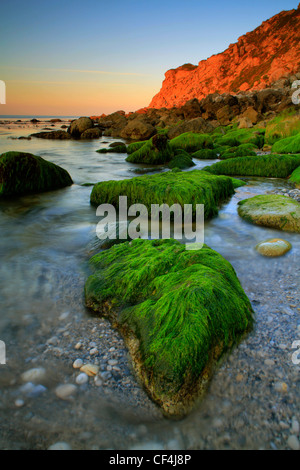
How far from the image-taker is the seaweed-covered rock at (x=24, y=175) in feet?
21.9

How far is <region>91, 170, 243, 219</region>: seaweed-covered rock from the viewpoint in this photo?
16.7 ft

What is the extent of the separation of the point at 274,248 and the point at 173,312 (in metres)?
2.09

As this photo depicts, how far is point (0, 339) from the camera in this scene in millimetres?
2217

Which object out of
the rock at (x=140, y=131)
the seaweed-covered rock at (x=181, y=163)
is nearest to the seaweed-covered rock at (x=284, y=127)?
the seaweed-covered rock at (x=181, y=163)

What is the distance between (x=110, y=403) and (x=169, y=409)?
0.36 m

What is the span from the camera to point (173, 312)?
6.70 feet

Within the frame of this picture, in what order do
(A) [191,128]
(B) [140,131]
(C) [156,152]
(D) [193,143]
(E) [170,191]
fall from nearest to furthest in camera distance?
1. (E) [170,191]
2. (C) [156,152]
3. (D) [193,143]
4. (A) [191,128]
5. (B) [140,131]

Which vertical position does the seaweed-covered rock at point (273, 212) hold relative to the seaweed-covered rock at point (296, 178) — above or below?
below

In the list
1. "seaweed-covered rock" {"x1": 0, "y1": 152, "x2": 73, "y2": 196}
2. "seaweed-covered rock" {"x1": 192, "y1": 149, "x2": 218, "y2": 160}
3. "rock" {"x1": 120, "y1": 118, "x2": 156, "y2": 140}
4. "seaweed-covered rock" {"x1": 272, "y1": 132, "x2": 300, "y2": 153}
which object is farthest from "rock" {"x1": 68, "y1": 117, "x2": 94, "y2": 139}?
"seaweed-covered rock" {"x1": 0, "y1": 152, "x2": 73, "y2": 196}

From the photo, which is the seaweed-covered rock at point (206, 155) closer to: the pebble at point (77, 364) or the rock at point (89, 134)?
the pebble at point (77, 364)

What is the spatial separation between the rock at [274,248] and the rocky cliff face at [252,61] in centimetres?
7184

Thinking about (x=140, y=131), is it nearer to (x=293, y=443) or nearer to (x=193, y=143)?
(x=193, y=143)

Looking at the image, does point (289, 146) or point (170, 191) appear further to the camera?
point (289, 146)

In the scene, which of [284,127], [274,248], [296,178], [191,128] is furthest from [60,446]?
[191,128]
